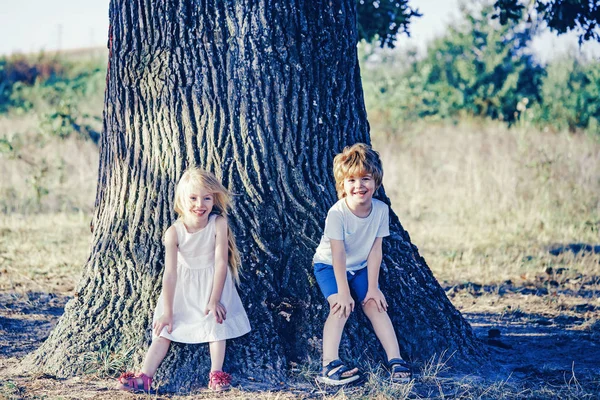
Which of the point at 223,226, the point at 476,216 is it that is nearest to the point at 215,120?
the point at 223,226

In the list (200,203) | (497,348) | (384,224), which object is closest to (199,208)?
(200,203)

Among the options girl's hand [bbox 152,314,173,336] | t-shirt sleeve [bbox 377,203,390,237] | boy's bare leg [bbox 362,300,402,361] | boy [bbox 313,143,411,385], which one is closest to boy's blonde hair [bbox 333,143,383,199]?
boy [bbox 313,143,411,385]

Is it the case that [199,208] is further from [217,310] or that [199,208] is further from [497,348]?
[497,348]

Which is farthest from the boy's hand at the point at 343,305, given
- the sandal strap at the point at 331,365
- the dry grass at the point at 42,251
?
the dry grass at the point at 42,251

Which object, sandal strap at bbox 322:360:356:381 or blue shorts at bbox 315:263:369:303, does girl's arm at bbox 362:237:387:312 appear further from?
sandal strap at bbox 322:360:356:381

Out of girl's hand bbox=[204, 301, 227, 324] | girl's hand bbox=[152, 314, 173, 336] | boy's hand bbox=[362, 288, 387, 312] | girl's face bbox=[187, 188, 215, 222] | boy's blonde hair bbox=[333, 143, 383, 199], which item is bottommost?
girl's hand bbox=[152, 314, 173, 336]

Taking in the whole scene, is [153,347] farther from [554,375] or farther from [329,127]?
[554,375]

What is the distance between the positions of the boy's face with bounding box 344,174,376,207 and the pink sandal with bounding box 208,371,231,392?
1.18m

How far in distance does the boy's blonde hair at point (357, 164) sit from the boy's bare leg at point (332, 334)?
68 cm

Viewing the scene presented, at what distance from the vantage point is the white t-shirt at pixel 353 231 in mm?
4070

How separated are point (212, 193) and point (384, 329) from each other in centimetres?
123

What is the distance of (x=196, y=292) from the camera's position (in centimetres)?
408

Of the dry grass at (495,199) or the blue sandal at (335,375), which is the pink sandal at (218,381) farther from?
the dry grass at (495,199)

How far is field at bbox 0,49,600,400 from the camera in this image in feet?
13.4
